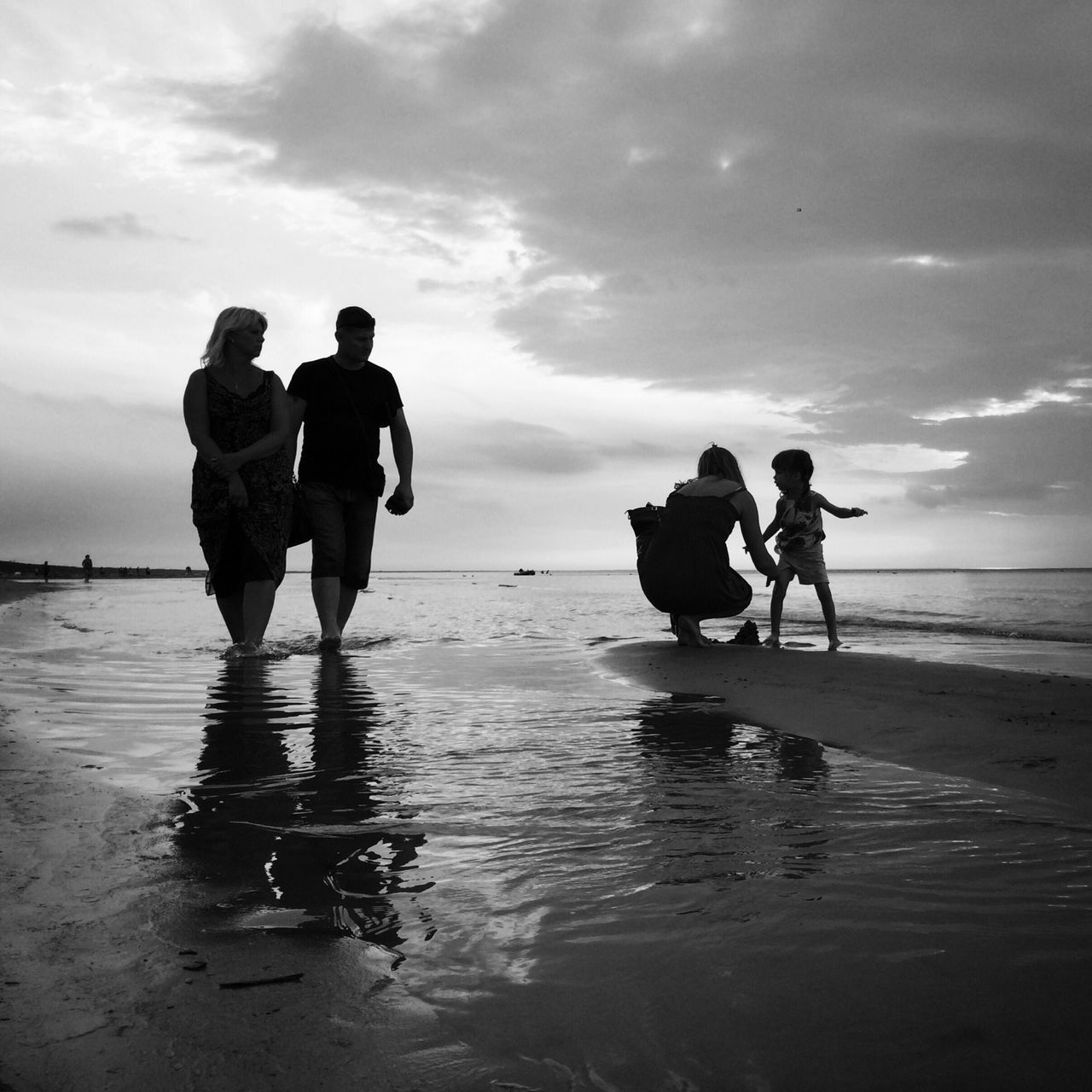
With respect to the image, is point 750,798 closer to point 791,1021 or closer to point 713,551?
point 791,1021

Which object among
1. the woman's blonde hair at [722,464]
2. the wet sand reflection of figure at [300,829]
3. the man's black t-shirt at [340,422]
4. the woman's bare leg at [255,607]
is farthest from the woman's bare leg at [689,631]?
the wet sand reflection of figure at [300,829]

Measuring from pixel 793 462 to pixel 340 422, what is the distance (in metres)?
4.21

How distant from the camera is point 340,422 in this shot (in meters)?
6.63

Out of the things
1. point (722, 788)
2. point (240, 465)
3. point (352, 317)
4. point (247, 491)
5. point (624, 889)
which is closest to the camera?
point (624, 889)

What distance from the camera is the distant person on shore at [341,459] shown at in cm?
661

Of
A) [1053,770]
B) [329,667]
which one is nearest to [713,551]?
[329,667]

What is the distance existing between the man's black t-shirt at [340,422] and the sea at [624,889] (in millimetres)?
2942

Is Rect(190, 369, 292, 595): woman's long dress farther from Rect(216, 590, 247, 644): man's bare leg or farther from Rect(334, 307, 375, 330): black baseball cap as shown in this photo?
Rect(334, 307, 375, 330): black baseball cap

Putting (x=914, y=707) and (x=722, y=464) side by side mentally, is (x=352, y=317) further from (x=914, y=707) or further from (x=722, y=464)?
(x=914, y=707)

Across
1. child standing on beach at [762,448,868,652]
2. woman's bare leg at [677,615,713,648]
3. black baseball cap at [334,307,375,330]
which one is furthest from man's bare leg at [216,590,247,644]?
child standing on beach at [762,448,868,652]

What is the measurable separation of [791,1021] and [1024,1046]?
0.27 metres

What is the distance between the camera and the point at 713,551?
22.1 feet

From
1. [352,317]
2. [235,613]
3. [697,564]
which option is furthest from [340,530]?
[697,564]

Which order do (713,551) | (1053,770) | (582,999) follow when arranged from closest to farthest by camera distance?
(582,999)
(1053,770)
(713,551)
